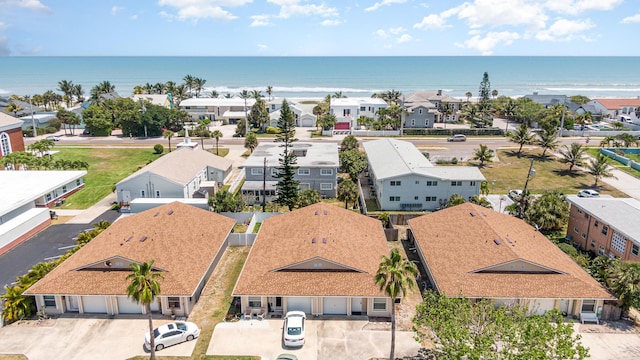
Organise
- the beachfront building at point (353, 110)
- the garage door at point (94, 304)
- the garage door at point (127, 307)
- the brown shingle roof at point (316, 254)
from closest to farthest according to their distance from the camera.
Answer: the brown shingle roof at point (316, 254) → the garage door at point (94, 304) → the garage door at point (127, 307) → the beachfront building at point (353, 110)

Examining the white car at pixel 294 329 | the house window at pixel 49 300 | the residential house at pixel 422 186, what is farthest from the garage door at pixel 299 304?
the residential house at pixel 422 186

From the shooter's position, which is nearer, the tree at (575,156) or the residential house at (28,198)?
the residential house at (28,198)

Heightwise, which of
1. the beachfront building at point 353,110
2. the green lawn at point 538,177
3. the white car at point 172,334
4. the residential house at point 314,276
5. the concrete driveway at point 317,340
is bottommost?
the concrete driveway at point 317,340

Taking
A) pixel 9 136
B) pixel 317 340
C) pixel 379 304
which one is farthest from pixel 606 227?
pixel 9 136

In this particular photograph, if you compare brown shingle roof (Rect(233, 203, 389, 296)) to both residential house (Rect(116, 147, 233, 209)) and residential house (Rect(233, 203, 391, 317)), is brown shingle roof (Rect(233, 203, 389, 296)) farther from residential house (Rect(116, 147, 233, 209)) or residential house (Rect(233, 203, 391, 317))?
residential house (Rect(116, 147, 233, 209))

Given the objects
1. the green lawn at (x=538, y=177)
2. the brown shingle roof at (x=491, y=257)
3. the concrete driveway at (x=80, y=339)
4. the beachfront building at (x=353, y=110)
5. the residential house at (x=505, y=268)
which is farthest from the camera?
the beachfront building at (x=353, y=110)

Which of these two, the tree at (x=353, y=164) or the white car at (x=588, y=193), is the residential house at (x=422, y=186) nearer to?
the tree at (x=353, y=164)

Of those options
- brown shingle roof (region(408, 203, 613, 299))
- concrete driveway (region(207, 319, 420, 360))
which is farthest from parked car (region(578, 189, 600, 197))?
concrete driveway (region(207, 319, 420, 360))
